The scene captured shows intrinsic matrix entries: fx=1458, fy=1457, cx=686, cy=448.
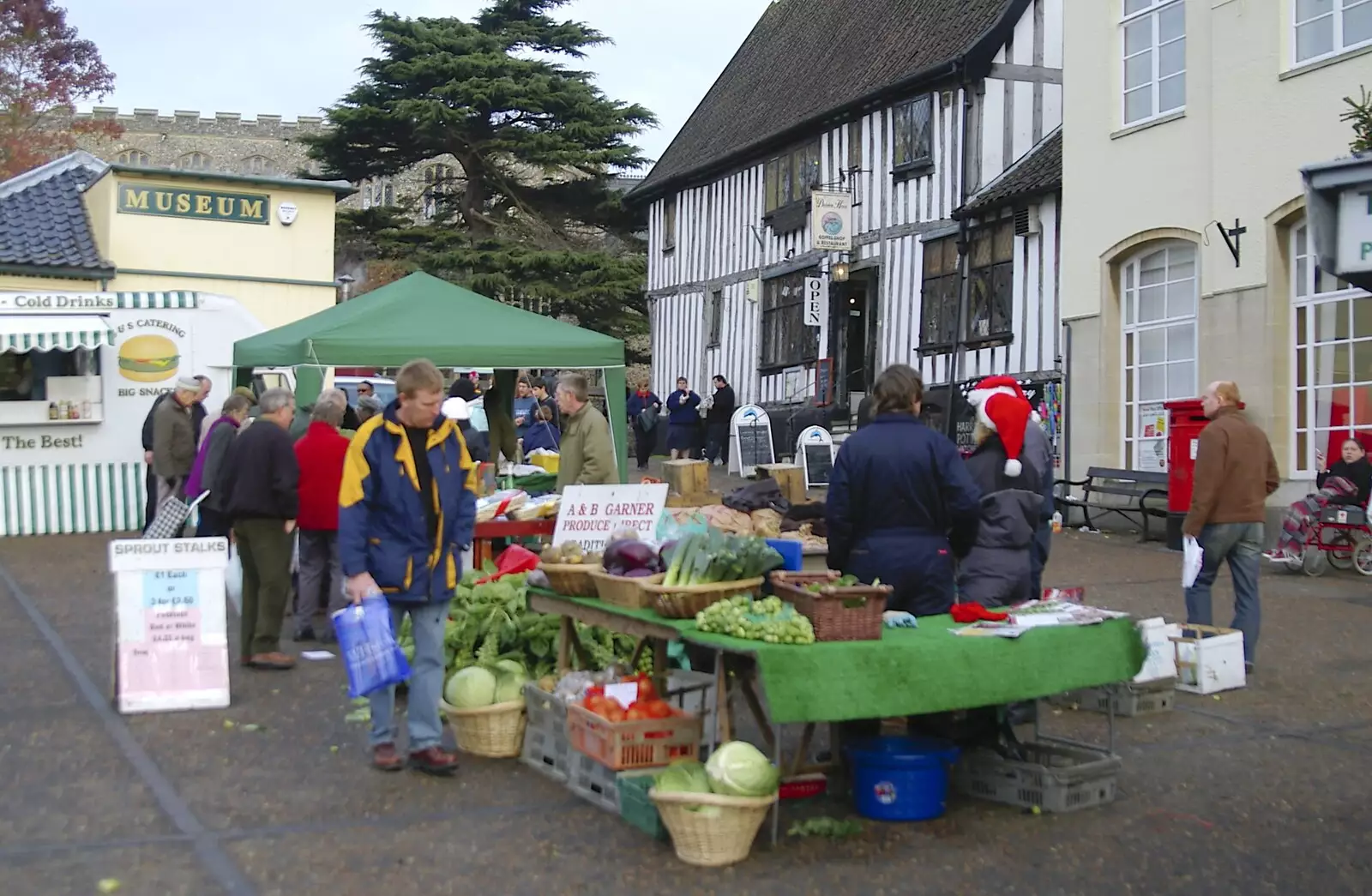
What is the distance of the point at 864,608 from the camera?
5.41 m

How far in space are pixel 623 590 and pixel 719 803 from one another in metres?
1.32

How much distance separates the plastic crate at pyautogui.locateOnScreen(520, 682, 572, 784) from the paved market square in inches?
3.2

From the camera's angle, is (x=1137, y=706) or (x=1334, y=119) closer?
(x=1137, y=706)

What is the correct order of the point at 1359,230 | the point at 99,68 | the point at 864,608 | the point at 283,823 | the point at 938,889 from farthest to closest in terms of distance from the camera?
the point at 99,68
the point at 283,823
the point at 864,608
the point at 938,889
the point at 1359,230

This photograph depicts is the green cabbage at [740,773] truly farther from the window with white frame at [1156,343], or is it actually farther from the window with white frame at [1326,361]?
the window with white frame at [1156,343]

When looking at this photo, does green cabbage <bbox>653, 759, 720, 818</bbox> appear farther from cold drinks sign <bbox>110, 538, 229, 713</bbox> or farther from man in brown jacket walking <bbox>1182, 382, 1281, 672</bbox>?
man in brown jacket walking <bbox>1182, 382, 1281, 672</bbox>

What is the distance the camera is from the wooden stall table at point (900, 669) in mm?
5090

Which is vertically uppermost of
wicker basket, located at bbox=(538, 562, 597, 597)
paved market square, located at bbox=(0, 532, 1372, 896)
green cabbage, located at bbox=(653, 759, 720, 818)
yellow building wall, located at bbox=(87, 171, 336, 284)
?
yellow building wall, located at bbox=(87, 171, 336, 284)

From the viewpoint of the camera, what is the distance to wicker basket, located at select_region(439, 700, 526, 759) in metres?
6.81

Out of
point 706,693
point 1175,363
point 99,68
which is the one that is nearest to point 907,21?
point 1175,363

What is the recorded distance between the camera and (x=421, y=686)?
6.42 meters

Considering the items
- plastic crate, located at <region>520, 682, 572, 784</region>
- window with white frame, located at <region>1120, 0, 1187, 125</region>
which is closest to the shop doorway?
window with white frame, located at <region>1120, 0, 1187, 125</region>

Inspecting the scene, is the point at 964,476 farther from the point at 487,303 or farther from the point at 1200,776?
the point at 487,303

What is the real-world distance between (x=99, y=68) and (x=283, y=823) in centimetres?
3138
